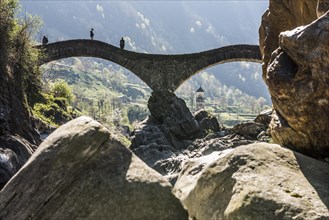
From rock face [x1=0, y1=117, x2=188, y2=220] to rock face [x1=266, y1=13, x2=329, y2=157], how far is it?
7.88 ft

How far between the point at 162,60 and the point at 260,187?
4213 centimetres

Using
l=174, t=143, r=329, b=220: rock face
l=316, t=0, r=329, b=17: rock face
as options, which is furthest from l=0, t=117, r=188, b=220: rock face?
l=316, t=0, r=329, b=17: rock face

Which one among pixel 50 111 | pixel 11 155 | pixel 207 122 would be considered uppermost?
pixel 50 111

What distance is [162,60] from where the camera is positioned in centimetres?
4684

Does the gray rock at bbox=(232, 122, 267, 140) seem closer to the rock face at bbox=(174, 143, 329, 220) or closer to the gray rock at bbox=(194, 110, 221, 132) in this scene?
the gray rock at bbox=(194, 110, 221, 132)

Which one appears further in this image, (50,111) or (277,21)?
(50,111)

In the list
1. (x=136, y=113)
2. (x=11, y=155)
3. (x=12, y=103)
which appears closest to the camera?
(x=11, y=155)

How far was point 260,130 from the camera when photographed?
1203 inches

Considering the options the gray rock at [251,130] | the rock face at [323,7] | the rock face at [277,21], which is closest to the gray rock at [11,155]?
the rock face at [277,21]

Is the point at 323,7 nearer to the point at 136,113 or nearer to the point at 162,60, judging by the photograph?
the point at 162,60

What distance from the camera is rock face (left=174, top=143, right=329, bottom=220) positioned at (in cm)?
498

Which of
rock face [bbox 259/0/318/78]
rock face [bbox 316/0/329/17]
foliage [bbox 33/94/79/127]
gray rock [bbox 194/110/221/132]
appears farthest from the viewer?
gray rock [bbox 194/110/221/132]

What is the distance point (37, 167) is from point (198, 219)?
90.4 inches

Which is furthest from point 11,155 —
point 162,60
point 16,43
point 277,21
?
point 162,60
